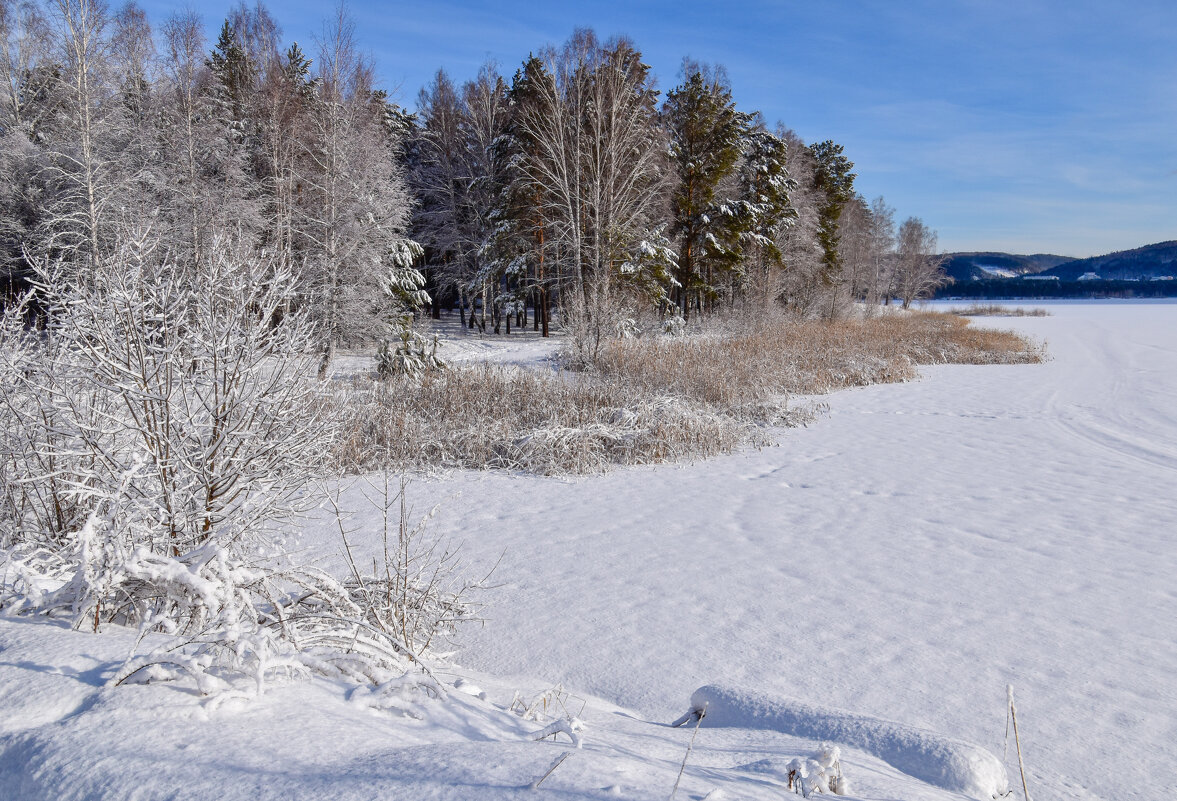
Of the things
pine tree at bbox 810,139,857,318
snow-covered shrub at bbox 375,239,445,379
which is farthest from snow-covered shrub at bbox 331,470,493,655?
pine tree at bbox 810,139,857,318

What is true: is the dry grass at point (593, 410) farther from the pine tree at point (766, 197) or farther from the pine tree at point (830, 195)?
the pine tree at point (830, 195)

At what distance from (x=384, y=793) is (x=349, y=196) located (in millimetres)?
19519

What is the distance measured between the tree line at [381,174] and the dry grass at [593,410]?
3002mm

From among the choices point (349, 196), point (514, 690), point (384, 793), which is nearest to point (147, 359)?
point (514, 690)

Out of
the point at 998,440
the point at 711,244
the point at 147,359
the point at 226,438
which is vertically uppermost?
the point at 711,244

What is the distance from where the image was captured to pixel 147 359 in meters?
3.06

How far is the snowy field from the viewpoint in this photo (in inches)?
59.2

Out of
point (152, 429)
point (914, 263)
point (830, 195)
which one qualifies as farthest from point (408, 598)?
point (914, 263)

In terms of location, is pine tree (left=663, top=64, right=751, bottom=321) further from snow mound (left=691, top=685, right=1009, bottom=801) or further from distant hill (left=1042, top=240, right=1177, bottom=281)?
distant hill (left=1042, top=240, right=1177, bottom=281)

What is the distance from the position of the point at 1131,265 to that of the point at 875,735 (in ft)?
636

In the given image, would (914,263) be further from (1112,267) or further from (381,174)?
(1112,267)

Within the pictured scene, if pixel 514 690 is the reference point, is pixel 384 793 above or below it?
above

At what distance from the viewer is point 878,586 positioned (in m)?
4.61

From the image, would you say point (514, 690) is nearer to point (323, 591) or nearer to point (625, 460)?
point (323, 591)
